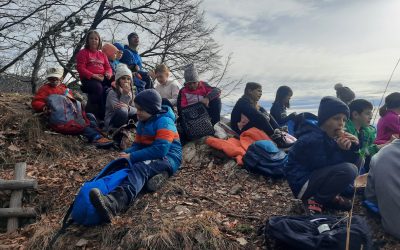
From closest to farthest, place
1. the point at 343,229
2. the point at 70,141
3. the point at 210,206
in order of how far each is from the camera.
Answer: the point at 343,229 → the point at 210,206 → the point at 70,141

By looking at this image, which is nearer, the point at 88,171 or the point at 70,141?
the point at 88,171

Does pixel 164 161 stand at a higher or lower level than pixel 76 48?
lower

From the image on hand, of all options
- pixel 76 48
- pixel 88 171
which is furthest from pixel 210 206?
pixel 76 48

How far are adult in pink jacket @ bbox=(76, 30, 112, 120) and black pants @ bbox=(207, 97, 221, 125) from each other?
89.4 inches

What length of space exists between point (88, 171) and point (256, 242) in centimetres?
323

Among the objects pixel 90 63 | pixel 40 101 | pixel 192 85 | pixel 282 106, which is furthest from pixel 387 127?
pixel 40 101

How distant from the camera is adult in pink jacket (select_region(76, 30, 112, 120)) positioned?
728cm

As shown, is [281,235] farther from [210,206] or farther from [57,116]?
[57,116]

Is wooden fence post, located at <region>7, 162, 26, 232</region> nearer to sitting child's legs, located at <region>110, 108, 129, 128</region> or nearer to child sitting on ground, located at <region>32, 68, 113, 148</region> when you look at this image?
child sitting on ground, located at <region>32, 68, 113, 148</region>

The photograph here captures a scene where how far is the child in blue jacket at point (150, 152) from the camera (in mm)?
4285

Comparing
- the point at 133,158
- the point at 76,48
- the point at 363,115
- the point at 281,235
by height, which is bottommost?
the point at 281,235

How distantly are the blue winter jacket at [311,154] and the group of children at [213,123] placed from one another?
11 mm

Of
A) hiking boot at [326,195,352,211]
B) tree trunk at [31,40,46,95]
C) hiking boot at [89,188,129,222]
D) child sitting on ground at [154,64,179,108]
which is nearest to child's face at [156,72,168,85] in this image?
child sitting on ground at [154,64,179,108]

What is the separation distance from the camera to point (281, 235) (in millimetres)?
3355
